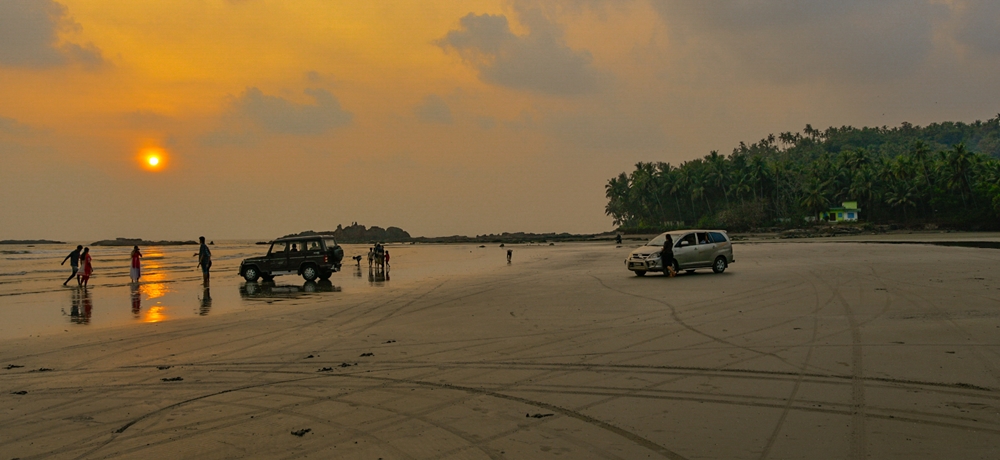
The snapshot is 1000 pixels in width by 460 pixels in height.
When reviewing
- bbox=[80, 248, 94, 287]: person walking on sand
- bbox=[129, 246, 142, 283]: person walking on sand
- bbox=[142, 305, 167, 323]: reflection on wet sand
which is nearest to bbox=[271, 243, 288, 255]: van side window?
bbox=[129, 246, 142, 283]: person walking on sand

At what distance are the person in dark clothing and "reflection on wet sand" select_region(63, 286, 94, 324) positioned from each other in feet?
57.0

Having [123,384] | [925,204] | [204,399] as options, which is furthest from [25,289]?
[925,204]

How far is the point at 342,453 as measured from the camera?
5.16 meters

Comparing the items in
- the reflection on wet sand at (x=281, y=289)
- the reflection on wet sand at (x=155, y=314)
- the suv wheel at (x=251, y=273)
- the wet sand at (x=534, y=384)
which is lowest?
the wet sand at (x=534, y=384)

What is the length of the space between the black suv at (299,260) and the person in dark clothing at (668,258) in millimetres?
12843

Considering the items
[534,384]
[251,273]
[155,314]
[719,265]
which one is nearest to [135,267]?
[251,273]

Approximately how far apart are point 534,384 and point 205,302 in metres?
14.9

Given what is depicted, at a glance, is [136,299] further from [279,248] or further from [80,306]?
[279,248]

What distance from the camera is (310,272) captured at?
27125 mm

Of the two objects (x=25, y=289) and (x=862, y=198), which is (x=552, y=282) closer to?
(x=25, y=289)

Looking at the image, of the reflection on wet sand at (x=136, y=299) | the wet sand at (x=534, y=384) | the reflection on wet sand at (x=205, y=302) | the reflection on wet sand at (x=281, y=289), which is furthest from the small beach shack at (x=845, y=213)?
the reflection on wet sand at (x=136, y=299)

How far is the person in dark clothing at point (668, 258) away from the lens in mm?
23289

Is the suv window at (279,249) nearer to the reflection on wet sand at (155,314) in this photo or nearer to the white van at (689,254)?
the reflection on wet sand at (155,314)

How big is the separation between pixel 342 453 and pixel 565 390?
2.67 metres
